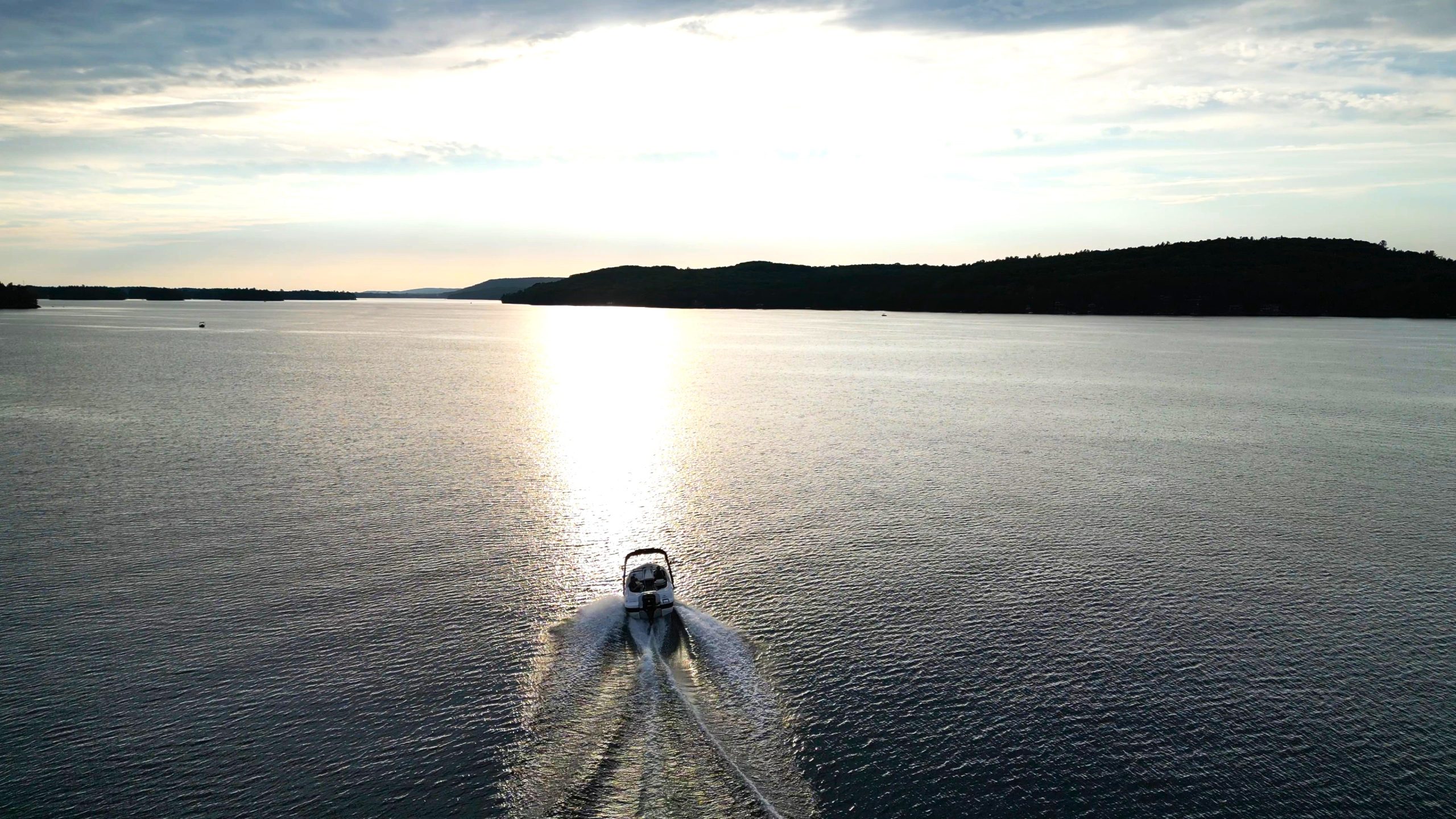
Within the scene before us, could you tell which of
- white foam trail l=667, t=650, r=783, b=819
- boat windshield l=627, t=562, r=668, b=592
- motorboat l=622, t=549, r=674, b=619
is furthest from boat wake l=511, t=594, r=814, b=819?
boat windshield l=627, t=562, r=668, b=592

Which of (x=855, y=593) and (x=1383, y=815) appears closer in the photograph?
(x=1383, y=815)

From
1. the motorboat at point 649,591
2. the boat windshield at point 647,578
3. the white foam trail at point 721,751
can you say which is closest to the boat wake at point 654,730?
the white foam trail at point 721,751

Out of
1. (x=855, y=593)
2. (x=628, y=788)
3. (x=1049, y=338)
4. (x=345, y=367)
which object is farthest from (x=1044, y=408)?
(x=1049, y=338)

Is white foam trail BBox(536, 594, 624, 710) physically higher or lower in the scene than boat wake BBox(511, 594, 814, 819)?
higher

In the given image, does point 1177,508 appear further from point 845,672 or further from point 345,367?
point 345,367

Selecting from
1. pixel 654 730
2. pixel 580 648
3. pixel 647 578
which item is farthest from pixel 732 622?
pixel 654 730

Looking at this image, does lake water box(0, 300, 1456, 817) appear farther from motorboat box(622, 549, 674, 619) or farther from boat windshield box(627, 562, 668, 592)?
boat windshield box(627, 562, 668, 592)

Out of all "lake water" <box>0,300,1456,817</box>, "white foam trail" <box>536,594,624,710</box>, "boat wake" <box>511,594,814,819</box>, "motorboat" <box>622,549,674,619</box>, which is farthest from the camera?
"motorboat" <box>622,549,674,619</box>

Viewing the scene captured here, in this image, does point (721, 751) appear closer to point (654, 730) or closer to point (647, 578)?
point (654, 730)
